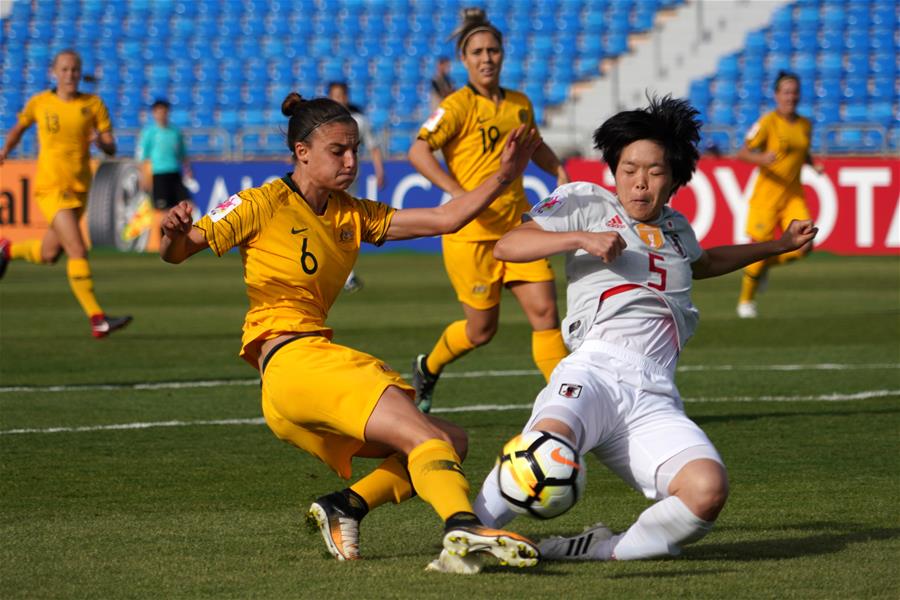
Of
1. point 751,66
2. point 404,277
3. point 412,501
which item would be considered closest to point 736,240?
point 404,277

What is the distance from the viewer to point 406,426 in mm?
4727

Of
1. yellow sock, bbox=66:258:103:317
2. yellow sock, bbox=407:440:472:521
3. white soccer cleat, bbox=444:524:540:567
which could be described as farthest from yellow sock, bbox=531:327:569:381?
yellow sock, bbox=66:258:103:317

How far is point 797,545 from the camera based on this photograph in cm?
515

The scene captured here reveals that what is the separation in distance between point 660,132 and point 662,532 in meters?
1.37

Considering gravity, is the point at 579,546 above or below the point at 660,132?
below

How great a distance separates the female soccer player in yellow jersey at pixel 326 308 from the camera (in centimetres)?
475

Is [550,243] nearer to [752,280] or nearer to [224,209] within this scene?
[224,209]

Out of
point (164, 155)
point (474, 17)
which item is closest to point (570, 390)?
point (474, 17)

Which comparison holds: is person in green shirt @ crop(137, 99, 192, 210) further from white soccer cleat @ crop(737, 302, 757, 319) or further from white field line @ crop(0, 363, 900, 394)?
white field line @ crop(0, 363, 900, 394)

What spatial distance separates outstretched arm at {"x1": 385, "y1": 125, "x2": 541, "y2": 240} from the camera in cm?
517

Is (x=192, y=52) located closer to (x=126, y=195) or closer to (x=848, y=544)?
(x=126, y=195)

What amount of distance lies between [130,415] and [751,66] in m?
22.2

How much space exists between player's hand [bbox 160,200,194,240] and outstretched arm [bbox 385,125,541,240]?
0.83 meters

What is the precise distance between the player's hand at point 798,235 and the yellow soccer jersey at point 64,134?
8515 millimetres
